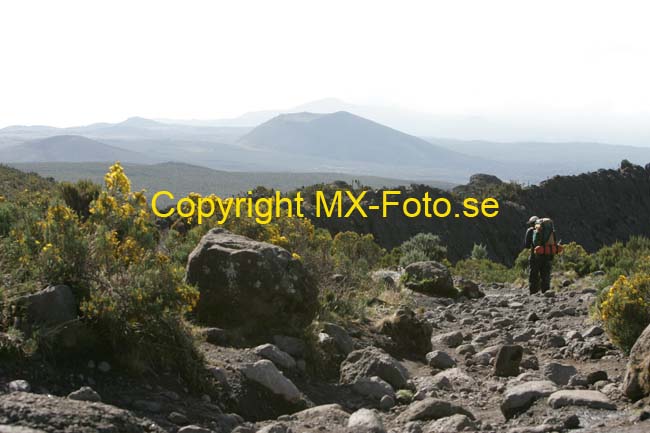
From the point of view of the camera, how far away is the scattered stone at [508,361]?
7773mm

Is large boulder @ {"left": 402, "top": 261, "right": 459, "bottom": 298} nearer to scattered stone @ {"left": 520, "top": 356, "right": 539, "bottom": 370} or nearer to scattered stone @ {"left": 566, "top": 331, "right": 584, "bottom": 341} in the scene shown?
scattered stone @ {"left": 566, "top": 331, "right": 584, "bottom": 341}

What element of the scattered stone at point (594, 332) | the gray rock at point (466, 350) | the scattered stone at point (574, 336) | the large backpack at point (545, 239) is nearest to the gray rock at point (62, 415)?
the gray rock at point (466, 350)

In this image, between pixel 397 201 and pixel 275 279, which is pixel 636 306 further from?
pixel 397 201

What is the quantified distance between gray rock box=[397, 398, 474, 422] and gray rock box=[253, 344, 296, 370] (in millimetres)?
1535

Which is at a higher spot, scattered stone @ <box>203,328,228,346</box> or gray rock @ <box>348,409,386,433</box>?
scattered stone @ <box>203,328,228,346</box>

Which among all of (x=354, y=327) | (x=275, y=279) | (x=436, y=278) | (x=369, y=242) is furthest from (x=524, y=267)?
(x=275, y=279)

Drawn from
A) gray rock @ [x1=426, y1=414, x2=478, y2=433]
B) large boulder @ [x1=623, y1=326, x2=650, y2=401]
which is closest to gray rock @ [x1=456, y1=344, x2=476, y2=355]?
large boulder @ [x1=623, y1=326, x2=650, y2=401]

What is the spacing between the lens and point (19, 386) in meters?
4.86

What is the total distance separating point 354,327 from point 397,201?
1406 inches

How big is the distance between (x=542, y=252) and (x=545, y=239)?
0.30 metres

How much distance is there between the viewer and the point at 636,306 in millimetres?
7805

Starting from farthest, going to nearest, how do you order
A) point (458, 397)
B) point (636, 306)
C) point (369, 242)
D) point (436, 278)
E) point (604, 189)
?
point (604, 189) < point (369, 242) < point (436, 278) < point (636, 306) < point (458, 397)

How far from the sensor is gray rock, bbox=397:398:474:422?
5.93 meters

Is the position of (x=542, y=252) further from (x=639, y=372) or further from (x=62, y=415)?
(x=62, y=415)
